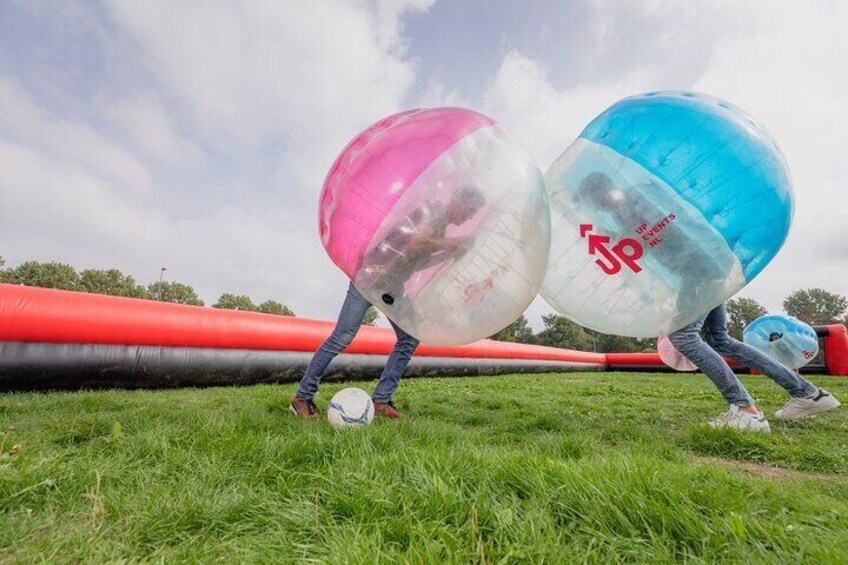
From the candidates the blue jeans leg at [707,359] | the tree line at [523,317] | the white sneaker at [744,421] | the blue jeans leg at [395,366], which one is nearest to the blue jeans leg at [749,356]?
Result: the blue jeans leg at [707,359]

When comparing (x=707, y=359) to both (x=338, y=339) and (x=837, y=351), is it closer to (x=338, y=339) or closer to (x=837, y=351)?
(x=338, y=339)

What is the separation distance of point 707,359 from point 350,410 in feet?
9.13

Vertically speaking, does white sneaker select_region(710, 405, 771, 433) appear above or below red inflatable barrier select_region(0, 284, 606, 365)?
below

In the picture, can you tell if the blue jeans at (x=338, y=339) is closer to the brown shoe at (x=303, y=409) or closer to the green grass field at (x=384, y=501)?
the brown shoe at (x=303, y=409)

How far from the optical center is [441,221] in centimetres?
224

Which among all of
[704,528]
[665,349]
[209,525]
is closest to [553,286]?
[704,528]

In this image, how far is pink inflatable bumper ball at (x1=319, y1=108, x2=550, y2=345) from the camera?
7.39ft

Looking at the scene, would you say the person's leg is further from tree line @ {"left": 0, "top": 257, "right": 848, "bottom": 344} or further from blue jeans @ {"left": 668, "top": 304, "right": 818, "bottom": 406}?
tree line @ {"left": 0, "top": 257, "right": 848, "bottom": 344}

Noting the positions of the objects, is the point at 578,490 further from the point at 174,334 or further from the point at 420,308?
the point at 174,334

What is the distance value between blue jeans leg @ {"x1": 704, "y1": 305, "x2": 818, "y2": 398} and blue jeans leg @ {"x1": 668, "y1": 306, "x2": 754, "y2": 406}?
1.10 feet

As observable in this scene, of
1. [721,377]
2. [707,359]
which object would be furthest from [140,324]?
[721,377]

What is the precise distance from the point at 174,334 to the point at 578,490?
19.2 ft

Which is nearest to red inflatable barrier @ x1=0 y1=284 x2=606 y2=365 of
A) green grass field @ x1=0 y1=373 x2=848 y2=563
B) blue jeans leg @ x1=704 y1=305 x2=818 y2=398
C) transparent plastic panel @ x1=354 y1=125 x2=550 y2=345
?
green grass field @ x1=0 y1=373 x2=848 y2=563

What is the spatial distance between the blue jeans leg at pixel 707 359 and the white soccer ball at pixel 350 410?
2.39 metres
